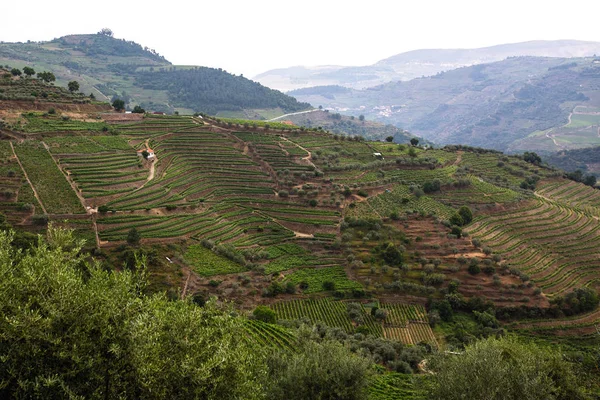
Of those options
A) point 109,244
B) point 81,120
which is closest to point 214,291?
point 109,244

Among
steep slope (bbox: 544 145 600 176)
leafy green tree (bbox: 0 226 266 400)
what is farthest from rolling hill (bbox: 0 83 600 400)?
steep slope (bbox: 544 145 600 176)

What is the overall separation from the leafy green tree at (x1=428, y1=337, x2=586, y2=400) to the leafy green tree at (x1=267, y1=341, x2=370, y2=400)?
5.45 meters

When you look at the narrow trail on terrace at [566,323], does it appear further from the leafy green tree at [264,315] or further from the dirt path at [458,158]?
the dirt path at [458,158]

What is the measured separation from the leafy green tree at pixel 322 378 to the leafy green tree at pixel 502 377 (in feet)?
17.9

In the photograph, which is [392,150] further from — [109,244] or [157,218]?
[109,244]

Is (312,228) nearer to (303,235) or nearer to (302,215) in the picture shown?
(303,235)

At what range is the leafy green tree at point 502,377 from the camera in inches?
864

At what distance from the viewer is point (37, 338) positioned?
13742 millimetres

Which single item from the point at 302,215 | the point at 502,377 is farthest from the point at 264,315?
the point at 502,377

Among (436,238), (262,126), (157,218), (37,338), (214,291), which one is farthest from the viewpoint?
(262,126)

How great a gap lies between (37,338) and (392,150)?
90323mm

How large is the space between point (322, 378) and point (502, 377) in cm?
1090

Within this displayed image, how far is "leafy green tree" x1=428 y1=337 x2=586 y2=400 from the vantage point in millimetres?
21953

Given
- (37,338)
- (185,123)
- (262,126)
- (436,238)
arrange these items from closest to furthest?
(37,338), (436,238), (185,123), (262,126)
